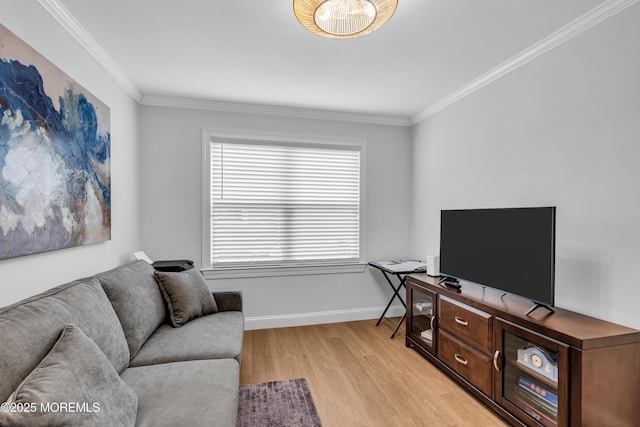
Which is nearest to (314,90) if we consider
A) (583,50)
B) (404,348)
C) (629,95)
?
(583,50)

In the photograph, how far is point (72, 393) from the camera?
1029 mm

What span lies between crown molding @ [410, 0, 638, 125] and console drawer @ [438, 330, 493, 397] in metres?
2.20

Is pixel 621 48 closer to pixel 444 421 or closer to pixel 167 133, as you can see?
pixel 444 421

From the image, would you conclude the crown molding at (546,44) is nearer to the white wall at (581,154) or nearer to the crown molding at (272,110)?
the white wall at (581,154)

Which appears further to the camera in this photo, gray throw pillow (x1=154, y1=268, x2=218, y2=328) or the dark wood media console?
gray throw pillow (x1=154, y1=268, x2=218, y2=328)

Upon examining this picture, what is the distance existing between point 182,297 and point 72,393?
1.36 metres

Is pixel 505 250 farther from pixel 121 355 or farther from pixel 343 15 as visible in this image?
pixel 121 355

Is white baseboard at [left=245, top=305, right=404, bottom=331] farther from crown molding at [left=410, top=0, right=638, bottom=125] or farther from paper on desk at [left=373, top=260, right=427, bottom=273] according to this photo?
crown molding at [left=410, top=0, right=638, bottom=125]

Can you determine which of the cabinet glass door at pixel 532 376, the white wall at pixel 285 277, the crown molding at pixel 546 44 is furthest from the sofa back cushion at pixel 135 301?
the crown molding at pixel 546 44

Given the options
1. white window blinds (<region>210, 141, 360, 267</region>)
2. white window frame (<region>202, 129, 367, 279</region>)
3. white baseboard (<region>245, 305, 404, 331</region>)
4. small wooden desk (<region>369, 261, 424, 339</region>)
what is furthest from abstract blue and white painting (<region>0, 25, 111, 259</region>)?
small wooden desk (<region>369, 261, 424, 339</region>)

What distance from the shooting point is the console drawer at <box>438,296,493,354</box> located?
216cm

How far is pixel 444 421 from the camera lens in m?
2.03

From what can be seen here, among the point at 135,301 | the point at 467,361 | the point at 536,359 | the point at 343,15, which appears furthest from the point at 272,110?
the point at 536,359

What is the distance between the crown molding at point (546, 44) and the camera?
187 centimetres
